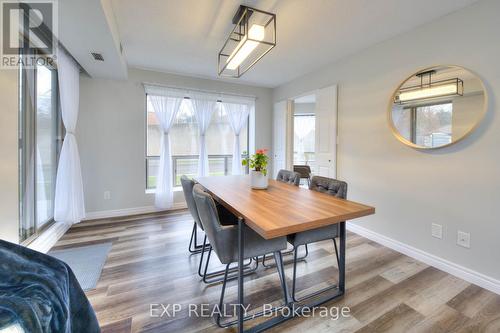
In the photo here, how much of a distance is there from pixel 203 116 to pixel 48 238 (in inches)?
113

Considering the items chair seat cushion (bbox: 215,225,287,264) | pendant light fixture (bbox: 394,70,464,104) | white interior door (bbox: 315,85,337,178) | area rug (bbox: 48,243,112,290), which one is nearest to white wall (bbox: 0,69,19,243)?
area rug (bbox: 48,243,112,290)

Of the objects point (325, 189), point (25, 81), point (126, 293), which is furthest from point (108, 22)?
point (325, 189)

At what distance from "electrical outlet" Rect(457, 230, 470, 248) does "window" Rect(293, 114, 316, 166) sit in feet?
15.1

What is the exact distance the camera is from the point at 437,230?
231 centimetres

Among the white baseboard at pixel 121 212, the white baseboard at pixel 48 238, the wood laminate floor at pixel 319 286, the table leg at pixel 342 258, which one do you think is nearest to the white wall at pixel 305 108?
the white baseboard at pixel 121 212

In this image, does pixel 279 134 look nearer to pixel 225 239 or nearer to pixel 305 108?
pixel 305 108

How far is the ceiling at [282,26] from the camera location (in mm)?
2074

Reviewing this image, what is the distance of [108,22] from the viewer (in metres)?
1.99

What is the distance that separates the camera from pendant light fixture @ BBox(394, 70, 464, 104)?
214 centimetres

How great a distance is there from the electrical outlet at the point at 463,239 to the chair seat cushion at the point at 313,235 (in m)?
1.30

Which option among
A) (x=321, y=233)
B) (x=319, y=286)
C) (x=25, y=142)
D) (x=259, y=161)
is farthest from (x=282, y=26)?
(x=25, y=142)

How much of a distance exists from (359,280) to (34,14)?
3.78 metres

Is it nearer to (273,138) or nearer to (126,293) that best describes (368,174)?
(273,138)

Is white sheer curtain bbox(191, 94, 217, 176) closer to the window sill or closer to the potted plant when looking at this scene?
the window sill
